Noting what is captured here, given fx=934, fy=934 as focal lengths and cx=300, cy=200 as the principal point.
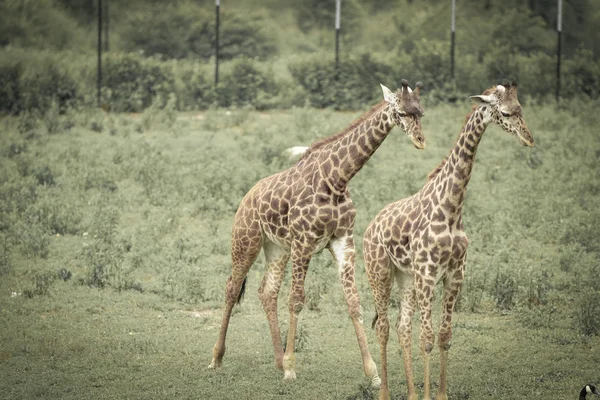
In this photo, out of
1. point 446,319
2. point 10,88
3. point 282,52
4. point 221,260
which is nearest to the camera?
point 446,319

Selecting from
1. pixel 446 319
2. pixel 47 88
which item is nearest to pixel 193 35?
pixel 47 88

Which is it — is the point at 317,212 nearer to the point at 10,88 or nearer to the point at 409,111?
the point at 409,111

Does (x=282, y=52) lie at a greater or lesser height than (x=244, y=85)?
greater

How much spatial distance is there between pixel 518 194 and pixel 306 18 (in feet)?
83.4

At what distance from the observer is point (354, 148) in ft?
29.4

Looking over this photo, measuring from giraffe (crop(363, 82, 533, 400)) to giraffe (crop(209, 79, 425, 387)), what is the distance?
57 cm

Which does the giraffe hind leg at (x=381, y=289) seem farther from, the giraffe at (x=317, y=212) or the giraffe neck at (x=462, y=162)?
the giraffe neck at (x=462, y=162)

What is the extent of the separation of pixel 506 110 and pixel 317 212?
211cm

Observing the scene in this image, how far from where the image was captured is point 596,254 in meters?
13.5

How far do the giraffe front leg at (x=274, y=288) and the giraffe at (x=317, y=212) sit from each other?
0.4 inches

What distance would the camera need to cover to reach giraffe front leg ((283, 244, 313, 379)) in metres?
9.02

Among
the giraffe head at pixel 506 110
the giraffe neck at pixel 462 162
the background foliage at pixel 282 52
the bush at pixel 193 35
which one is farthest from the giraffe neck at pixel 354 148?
the bush at pixel 193 35

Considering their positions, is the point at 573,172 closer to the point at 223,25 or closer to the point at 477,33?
the point at 477,33

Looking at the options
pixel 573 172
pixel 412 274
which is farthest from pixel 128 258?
pixel 573 172
